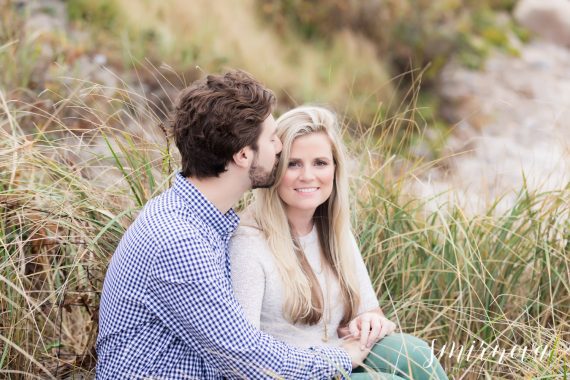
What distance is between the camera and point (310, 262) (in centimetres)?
301

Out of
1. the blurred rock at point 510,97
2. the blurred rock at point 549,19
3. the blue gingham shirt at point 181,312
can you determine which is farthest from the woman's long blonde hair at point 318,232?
the blurred rock at point 549,19

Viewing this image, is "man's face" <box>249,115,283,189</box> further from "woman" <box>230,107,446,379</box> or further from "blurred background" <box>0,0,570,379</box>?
"blurred background" <box>0,0,570,379</box>

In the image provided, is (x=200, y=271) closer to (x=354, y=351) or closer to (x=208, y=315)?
(x=208, y=315)

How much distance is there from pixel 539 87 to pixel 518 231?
843 centimetres

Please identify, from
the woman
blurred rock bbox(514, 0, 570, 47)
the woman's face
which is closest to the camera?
the woman

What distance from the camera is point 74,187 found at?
327cm

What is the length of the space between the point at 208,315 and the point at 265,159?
56 cm

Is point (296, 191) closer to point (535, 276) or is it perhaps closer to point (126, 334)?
point (126, 334)

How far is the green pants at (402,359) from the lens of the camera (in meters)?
2.77

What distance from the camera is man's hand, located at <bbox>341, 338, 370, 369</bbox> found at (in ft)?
9.12

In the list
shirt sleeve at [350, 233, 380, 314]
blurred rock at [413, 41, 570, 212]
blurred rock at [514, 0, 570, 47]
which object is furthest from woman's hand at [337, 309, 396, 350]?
blurred rock at [514, 0, 570, 47]

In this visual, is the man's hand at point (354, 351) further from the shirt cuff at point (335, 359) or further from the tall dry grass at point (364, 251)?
the tall dry grass at point (364, 251)

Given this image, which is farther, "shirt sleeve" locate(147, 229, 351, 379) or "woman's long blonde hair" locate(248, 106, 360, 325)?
"woman's long blonde hair" locate(248, 106, 360, 325)

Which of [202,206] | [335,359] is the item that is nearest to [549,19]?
[335,359]
